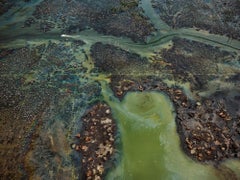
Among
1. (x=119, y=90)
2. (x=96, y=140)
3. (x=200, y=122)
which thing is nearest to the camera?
(x=96, y=140)

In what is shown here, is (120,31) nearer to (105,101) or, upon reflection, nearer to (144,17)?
(144,17)

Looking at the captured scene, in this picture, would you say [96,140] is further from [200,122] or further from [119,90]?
[200,122]

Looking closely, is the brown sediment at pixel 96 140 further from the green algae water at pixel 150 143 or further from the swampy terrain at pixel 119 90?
the green algae water at pixel 150 143

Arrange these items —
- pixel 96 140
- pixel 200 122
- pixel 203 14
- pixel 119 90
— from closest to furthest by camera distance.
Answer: pixel 96 140 < pixel 200 122 < pixel 119 90 < pixel 203 14

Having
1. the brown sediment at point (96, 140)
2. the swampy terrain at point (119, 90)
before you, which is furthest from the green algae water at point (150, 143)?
the brown sediment at point (96, 140)

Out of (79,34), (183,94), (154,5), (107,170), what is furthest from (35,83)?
(154,5)

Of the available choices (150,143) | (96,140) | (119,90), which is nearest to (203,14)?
(119,90)

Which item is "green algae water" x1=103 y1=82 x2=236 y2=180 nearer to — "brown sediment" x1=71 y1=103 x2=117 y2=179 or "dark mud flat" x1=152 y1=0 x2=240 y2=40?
"brown sediment" x1=71 y1=103 x2=117 y2=179
